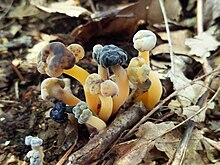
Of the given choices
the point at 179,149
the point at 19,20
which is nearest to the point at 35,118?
the point at 179,149

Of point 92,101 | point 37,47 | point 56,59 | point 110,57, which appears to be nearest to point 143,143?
point 92,101

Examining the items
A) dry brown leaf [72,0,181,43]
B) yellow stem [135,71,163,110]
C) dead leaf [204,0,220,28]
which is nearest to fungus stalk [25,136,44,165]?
yellow stem [135,71,163,110]

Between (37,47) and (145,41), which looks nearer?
(145,41)

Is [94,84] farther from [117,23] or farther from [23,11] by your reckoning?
[23,11]

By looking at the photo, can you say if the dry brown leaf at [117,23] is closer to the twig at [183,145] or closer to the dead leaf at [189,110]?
the dead leaf at [189,110]

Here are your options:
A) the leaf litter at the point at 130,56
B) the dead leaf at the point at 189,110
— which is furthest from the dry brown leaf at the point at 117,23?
the dead leaf at the point at 189,110

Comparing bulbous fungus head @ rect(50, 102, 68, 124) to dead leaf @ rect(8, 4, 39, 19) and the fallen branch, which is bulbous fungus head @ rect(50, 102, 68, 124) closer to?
the fallen branch

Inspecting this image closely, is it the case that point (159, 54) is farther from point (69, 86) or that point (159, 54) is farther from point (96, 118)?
point (96, 118)
